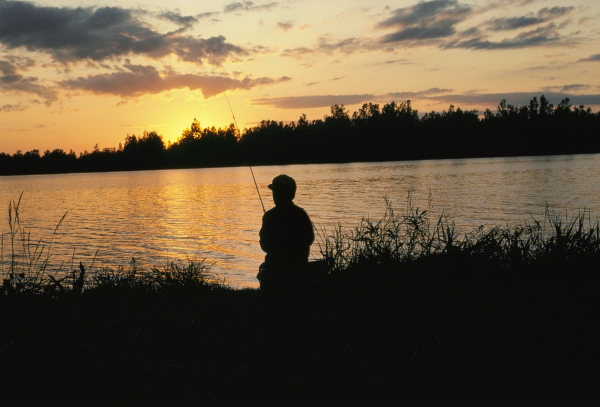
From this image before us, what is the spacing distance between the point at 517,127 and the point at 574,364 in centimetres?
15506

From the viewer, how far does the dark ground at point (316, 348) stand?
131 inches

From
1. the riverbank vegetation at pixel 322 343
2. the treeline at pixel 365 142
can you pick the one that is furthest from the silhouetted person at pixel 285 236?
the treeline at pixel 365 142

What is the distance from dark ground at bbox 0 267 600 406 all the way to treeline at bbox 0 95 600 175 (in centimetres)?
11467

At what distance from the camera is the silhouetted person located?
5.71 metres

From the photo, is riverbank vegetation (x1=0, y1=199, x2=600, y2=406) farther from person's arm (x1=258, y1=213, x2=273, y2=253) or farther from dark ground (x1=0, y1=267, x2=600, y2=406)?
person's arm (x1=258, y1=213, x2=273, y2=253)

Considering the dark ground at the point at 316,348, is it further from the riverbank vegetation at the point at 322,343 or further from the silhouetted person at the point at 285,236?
the silhouetted person at the point at 285,236

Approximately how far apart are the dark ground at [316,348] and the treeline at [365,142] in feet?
376

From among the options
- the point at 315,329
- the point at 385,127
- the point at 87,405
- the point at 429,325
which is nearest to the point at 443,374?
the point at 429,325

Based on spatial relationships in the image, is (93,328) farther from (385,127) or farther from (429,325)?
(385,127)

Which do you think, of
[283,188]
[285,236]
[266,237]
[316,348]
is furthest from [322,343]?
[283,188]

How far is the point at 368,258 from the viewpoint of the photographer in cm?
770

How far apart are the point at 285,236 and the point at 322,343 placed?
5.84 ft

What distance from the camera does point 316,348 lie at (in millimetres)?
4094

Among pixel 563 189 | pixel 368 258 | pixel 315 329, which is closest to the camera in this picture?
pixel 315 329
